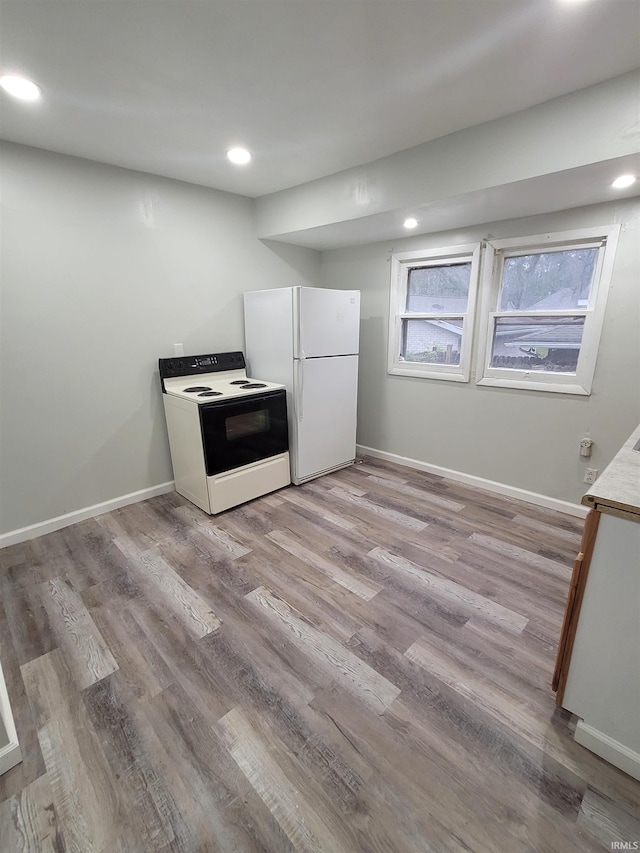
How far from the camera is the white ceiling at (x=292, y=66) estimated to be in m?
1.28

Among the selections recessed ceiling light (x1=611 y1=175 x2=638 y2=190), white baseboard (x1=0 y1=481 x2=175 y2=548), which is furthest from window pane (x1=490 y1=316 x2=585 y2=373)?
white baseboard (x1=0 y1=481 x2=175 y2=548)

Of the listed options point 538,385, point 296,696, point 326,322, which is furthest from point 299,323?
point 296,696

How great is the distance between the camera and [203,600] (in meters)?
1.95

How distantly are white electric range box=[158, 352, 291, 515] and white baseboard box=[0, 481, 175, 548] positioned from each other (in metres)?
0.21

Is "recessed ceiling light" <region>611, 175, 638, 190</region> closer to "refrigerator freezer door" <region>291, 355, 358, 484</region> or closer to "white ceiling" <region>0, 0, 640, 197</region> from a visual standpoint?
"white ceiling" <region>0, 0, 640, 197</region>

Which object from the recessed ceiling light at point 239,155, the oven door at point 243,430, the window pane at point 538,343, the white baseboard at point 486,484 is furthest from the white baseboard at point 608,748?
the recessed ceiling light at point 239,155

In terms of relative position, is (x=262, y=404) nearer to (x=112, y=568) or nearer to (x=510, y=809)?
(x=112, y=568)

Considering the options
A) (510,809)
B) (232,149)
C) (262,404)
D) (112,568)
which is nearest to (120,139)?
(232,149)

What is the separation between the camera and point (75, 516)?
2.69 metres

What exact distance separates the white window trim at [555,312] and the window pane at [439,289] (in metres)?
0.24

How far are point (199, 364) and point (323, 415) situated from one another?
3.86ft

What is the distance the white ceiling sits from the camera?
1281 millimetres

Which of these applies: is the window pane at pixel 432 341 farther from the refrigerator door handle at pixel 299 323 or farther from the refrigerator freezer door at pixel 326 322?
the refrigerator door handle at pixel 299 323

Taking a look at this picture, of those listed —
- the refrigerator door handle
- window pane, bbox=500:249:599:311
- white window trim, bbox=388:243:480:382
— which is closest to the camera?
window pane, bbox=500:249:599:311
